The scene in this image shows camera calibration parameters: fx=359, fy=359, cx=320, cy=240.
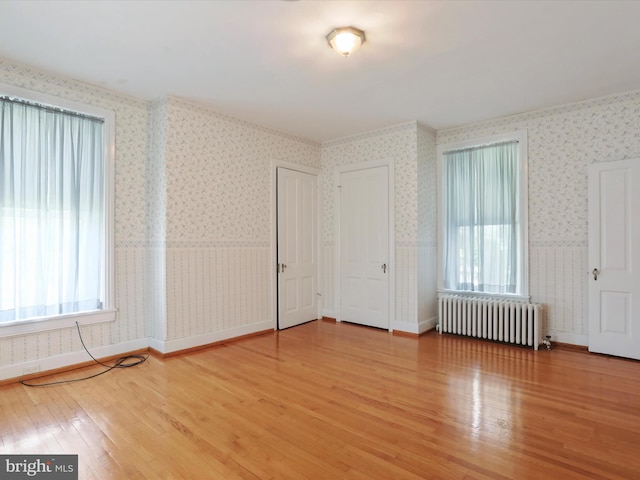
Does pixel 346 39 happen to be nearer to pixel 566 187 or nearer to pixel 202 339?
pixel 566 187

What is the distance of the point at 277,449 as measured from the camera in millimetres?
2260

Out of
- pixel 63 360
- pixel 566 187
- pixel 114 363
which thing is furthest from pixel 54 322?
pixel 566 187

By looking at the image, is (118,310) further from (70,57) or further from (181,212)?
(70,57)

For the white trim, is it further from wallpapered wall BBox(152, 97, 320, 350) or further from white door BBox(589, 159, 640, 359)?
wallpapered wall BBox(152, 97, 320, 350)

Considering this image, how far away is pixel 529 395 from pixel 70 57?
4939 millimetres

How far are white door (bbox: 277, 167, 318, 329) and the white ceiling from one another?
1.37m

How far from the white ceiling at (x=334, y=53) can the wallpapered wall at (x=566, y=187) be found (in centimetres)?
27

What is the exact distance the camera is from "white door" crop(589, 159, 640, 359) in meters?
3.87

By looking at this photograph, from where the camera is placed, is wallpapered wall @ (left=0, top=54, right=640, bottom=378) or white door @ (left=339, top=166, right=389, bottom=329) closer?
wallpapered wall @ (left=0, top=54, right=640, bottom=378)

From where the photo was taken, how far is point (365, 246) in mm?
5488

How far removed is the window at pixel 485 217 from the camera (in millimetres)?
4668

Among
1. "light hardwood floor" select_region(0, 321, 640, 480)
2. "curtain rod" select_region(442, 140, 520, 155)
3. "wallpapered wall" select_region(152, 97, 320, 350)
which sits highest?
"curtain rod" select_region(442, 140, 520, 155)

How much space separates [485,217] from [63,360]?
522 centimetres

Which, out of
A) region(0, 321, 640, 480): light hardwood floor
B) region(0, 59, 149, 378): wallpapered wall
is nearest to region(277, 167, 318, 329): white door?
region(0, 321, 640, 480): light hardwood floor
